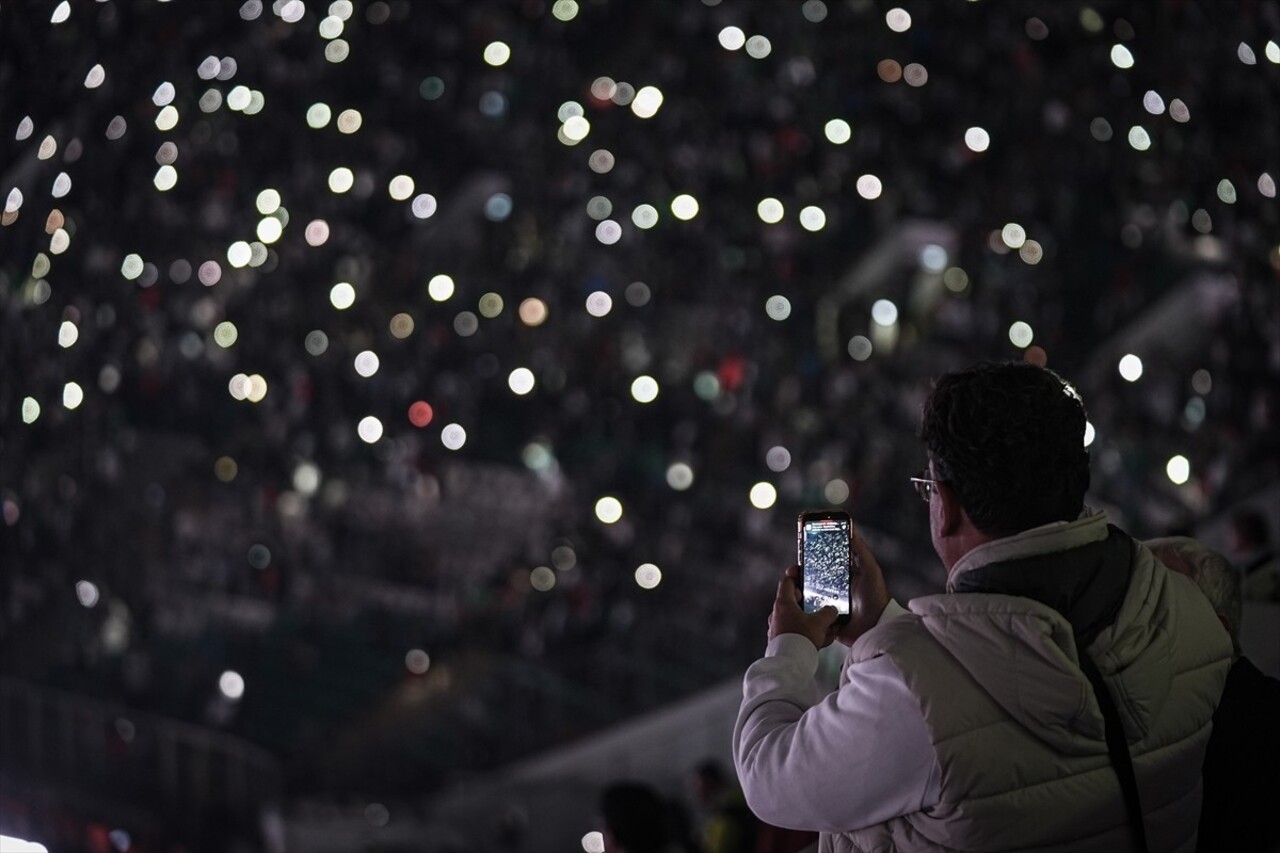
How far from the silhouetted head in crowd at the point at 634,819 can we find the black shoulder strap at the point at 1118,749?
1.13 meters

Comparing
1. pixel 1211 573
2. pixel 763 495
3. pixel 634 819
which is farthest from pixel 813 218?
pixel 1211 573

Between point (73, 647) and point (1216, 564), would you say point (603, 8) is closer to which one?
point (73, 647)

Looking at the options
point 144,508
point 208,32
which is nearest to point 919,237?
Answer: point 208,32

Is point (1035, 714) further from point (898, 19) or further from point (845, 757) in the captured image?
point (898, 19)

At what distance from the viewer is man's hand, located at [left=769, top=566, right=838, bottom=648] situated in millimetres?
1086

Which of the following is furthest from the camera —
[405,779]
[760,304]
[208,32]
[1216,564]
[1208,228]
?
[760,304]

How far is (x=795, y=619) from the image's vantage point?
3.57 ft

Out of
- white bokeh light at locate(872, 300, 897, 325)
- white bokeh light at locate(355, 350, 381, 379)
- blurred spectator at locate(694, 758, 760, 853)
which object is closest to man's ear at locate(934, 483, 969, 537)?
blurred spectator at locate(694, 758, 760, 853)

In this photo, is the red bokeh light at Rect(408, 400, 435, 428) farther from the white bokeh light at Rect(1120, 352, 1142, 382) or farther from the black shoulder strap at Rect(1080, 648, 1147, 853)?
the black shoulder strap at Rect(1080, 648, 1147, 853)

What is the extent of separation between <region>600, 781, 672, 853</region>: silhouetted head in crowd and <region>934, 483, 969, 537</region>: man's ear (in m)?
1.14

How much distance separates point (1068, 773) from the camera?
939 millimetres

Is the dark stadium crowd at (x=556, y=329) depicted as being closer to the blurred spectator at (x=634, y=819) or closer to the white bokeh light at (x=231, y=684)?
the white bokeh light at (x=231, y=684)

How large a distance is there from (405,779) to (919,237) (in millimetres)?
4403

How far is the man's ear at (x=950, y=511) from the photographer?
100 cm
